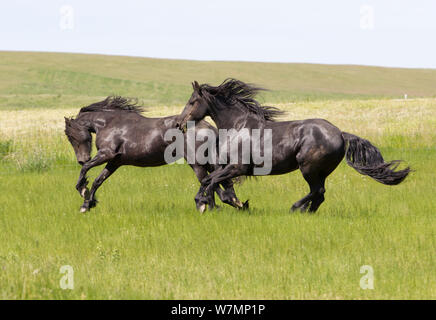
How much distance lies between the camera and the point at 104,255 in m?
7.16

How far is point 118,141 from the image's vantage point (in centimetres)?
1052

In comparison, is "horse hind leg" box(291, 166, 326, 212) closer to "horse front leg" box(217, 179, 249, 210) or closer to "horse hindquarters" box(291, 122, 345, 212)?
"horse hindquarters" box(291, 122, 345, 212)

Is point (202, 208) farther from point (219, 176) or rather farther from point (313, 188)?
point (313, 188)

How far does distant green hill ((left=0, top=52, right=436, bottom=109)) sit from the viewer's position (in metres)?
71.4

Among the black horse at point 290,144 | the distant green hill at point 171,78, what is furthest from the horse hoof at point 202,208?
the distant green hill at point 171,78

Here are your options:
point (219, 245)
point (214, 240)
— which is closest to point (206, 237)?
point (214, 240)

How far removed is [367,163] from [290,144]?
1.33 m

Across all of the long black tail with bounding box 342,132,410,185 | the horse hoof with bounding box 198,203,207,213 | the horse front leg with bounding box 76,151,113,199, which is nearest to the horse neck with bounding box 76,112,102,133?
the horse front leg with bounding box 76,151,113,199

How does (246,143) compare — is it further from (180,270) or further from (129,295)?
(129,295)

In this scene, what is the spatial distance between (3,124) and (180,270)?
84.4 feet

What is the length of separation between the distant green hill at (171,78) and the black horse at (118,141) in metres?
50.1

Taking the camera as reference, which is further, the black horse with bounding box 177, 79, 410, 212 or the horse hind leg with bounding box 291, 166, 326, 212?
the horse hind leg with bounding box 291, 166, 326, 212

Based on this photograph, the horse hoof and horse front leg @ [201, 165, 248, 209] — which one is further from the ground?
horse front leg @ [201, 165, 248, 209]

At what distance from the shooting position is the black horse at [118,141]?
10352 mm
